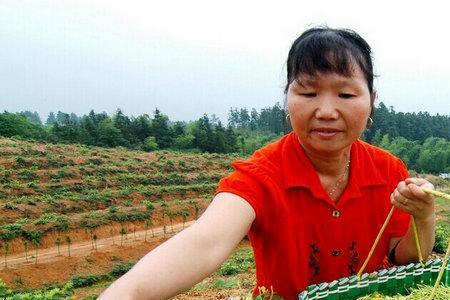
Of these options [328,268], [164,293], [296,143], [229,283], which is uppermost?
[296,143]

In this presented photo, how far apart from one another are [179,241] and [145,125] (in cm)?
4712

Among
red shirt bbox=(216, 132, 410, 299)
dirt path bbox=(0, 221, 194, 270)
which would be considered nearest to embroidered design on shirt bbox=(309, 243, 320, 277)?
red shirt bbox=(216, 132, 410, 299)

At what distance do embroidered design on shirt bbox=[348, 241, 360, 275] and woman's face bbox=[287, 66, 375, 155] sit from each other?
13.8 inches

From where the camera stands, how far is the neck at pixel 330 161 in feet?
4.97

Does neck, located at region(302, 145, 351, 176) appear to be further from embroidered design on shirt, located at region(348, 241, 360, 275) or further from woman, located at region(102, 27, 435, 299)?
embroidered design on shirt, located at region(348, 241, 360, 275)

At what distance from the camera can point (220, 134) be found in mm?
47750

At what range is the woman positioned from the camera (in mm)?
1344

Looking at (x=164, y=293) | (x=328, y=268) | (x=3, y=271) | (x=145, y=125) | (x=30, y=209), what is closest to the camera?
(x=164, y=293)

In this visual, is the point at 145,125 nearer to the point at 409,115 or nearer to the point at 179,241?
the point at 409,115

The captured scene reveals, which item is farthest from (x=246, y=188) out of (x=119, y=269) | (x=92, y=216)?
(x=92, y=216)

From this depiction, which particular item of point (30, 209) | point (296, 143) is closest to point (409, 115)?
point (30, 209)

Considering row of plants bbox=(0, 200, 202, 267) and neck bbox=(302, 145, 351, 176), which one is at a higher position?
neck bbox=(302, 145, 351, 176)

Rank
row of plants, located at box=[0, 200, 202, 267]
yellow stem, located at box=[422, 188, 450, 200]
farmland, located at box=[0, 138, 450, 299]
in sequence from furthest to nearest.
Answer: row of plants, located at box=[0, 200, 202, 267]
farmland, located at box=[0, 138, 450, 299]
yellow stem, located at box=[422, 188, 450, 200]

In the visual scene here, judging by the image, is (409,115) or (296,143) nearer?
(296,143)
